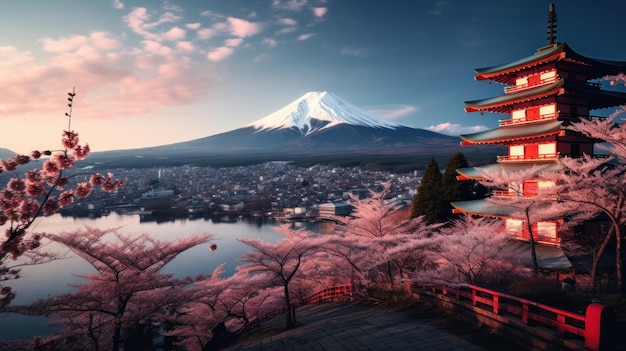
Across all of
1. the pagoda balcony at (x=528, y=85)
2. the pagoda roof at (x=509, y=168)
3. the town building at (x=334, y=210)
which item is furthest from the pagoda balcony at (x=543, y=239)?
the town building at (x=334, y=210)

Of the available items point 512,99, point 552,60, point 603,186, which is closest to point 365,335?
point 603,186

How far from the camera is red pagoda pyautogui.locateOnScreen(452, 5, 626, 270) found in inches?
644

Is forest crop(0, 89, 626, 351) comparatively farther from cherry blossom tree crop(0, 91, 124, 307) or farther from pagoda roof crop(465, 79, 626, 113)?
pagoda roof crop(465, 79, 626, 113)

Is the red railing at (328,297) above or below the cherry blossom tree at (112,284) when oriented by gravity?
below

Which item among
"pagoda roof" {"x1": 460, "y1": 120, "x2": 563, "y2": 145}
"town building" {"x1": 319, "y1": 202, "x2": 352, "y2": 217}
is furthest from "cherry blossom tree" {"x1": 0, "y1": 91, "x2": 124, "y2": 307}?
"town building" {"x1": 319, "y1": 202, "x2": 352, "y2": 217}

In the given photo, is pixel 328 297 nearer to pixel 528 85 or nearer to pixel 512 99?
pixel 512 99

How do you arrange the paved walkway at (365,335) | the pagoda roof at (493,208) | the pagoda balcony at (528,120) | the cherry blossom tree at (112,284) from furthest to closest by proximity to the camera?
the pagoda balcony at (528,120)
the pagoda roof at (493,208)
the cherry blossom tree at (112,284)
the paved walkway at (365,335)

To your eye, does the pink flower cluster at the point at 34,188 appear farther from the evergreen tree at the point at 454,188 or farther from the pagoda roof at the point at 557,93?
the evergreen tree at the point at 454,188

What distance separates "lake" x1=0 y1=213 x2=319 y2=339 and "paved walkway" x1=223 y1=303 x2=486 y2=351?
6.09m

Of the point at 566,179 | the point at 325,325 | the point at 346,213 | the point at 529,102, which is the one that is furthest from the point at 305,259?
the point at 346,213

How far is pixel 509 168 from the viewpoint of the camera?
18.2m

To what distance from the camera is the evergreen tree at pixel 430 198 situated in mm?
24531

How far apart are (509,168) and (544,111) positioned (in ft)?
10.2

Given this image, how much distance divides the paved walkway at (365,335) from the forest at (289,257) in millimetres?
1422
